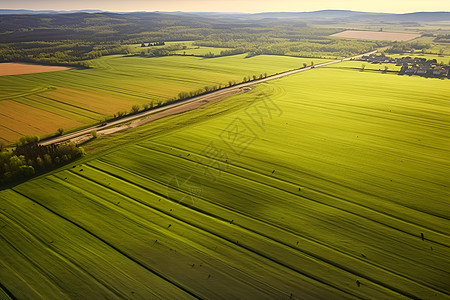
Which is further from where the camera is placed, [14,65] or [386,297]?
[14,65]

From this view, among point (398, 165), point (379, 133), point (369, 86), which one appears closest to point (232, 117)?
point (379, 133)

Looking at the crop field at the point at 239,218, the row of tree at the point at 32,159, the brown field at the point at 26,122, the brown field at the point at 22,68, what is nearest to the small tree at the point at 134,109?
the brown field at the point at 26,122

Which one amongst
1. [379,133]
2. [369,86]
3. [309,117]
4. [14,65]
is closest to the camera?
[379,133]

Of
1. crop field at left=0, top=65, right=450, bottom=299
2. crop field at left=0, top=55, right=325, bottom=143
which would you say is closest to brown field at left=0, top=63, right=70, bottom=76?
crop field at left=0, top=55, right=325, bottom=143

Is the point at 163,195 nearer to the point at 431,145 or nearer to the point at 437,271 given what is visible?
the point at 437,271

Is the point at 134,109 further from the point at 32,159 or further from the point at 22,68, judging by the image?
the point at 22,68

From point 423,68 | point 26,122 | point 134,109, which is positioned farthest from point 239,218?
point 423,68

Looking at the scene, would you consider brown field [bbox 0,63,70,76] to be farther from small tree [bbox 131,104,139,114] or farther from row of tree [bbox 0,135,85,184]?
row of tree [bbox 0,135,85,184]
